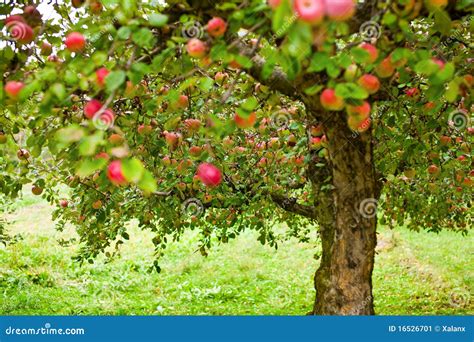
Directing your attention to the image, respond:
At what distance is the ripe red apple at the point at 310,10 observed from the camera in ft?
4.38

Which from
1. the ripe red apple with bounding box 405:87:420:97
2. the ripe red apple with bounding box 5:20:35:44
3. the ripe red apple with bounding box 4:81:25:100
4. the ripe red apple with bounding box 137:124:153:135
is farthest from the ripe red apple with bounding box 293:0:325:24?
the ripe red apple with bounding box 405:87:420:97

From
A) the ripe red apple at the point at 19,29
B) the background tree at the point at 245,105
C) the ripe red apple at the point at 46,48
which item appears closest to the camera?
the background tree at the point at 245,105

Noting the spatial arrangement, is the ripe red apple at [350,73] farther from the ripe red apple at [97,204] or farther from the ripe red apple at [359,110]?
the ripe red apple at [97,204]

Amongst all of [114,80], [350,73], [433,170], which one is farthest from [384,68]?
[433,170]

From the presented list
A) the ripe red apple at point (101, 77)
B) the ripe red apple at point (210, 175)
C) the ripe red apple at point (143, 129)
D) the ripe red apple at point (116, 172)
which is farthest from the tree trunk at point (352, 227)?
the ripe red apple at point (116, 172)

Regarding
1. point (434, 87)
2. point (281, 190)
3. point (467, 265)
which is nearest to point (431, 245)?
point (467, 265)

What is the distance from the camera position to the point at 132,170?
143cm

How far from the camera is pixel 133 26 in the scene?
1.77 m

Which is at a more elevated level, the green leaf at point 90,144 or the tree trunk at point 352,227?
the tree trunk at point 352,227

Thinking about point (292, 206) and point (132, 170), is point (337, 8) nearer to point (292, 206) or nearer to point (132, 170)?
point (132, 170)

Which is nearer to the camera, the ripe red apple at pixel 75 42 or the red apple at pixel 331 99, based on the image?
the red apple at pixel 331 99

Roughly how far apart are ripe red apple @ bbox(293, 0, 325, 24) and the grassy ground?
7908 millimetres

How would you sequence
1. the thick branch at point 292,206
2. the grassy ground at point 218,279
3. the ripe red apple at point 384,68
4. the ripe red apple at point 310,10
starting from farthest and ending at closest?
the grassy ground at point 218,279
the thick branch at point 292,206
the ripe red apple at point 384,68
the ripe red apple at point 310,10

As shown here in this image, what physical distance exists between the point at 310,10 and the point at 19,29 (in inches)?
58.2
